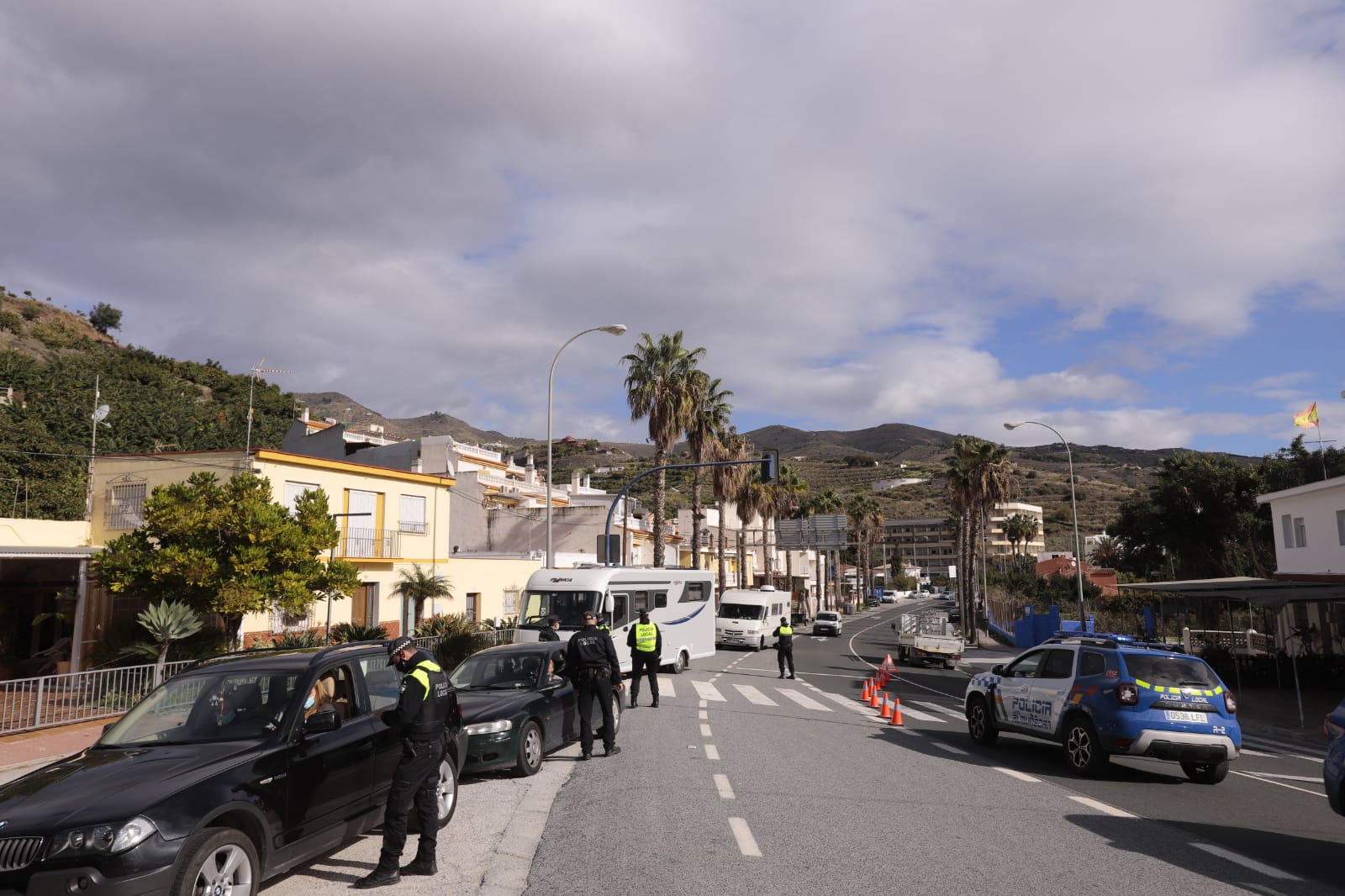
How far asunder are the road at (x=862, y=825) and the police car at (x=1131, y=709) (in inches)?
15.9

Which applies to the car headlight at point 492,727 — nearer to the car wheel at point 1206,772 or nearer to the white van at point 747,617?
the car wheel at point 1206,772

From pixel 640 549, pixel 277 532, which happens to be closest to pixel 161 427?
pixel 640 549

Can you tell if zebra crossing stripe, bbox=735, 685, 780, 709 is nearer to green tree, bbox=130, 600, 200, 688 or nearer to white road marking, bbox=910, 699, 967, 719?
white road marking, bbox=910, 699, 967, 719

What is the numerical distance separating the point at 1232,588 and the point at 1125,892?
17.9 meters

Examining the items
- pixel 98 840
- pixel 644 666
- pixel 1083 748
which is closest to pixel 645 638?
pixel 644 666

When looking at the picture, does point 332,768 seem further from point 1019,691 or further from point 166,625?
point 166,625

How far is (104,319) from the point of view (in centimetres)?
10375

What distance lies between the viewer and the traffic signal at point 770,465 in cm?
2872

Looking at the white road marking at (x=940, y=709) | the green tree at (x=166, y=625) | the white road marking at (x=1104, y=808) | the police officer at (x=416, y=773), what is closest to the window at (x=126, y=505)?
the green tree at (x=166, y=625)

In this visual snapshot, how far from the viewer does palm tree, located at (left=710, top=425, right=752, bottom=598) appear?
48.2 metres

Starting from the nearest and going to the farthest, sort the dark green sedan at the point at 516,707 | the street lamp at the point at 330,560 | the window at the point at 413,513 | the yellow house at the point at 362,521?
the dark green sedan at the point at 516,707 < the street lamp at the point at 330,560 < the yellow house at the point at 362,521 < the window at the point at 413,513

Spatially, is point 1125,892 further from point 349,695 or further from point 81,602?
point 81,602

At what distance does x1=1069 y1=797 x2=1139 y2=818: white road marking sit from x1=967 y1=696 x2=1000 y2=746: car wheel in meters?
3.73

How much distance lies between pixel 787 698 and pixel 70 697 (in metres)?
13.9
